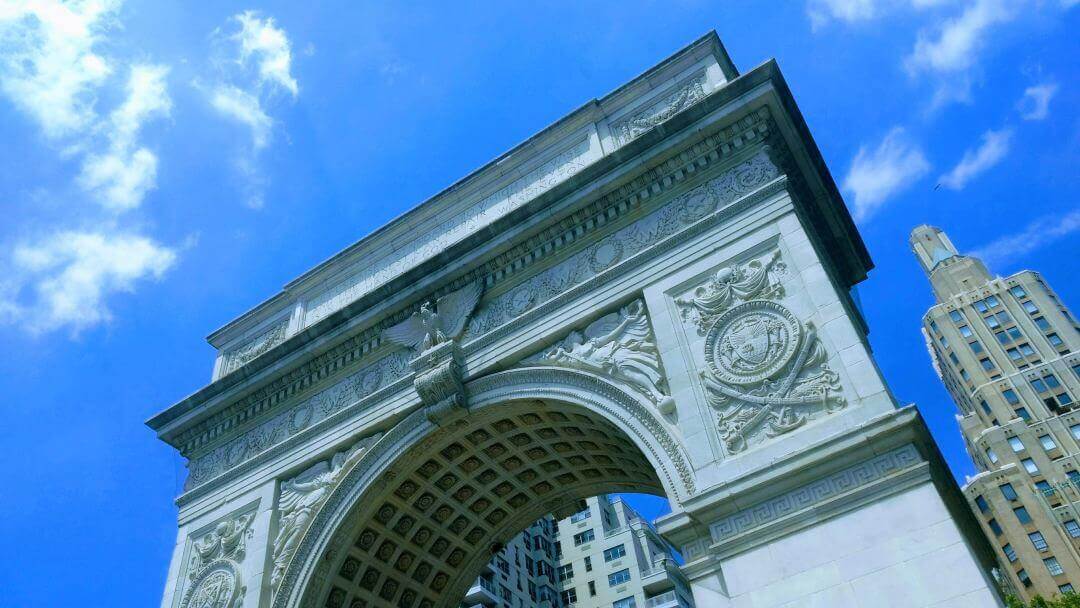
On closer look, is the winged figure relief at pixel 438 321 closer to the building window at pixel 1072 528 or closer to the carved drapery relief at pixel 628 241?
the carved drapery relief at pixel 628 241

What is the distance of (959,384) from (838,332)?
8323 centimetres

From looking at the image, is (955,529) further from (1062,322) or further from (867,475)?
(1062,322)

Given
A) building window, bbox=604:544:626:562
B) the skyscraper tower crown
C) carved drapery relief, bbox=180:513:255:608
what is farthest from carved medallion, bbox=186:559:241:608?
the skyscraper tower crown

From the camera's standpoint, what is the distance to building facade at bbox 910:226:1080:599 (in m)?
63.4

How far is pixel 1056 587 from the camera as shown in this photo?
6034cm

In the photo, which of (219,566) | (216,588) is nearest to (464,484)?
(219,566)

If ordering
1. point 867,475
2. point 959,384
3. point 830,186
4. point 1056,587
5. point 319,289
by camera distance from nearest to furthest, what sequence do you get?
point 867,475 → point 830,186 → point 319,289 → point 1056,587 → point 959,384

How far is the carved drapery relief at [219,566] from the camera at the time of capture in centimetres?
1720

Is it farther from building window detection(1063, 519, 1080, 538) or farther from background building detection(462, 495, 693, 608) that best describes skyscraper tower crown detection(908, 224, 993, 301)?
background building detection(462, 495, 693, 608)

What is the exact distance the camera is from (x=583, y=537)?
198ft

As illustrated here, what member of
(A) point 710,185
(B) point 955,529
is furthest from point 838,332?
(A) point 710,185

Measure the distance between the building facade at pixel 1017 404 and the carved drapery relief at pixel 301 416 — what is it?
52.9 meters

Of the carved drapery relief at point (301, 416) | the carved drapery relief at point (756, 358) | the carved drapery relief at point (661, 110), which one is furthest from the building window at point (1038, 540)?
the carved drapery relief at point (301, 416)

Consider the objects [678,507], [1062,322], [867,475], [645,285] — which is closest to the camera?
[867,475]
